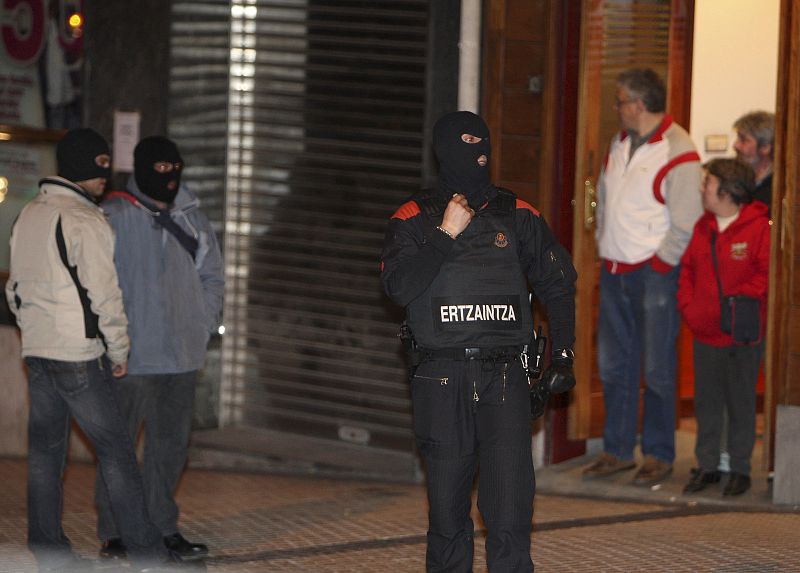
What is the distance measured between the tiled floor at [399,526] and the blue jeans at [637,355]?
0.96 feet

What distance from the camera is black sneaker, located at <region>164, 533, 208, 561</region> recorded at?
21.1 feet

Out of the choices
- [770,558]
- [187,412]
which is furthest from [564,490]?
[187,412]

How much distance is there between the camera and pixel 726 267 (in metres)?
7.60

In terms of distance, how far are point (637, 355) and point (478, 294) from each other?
3272 mm

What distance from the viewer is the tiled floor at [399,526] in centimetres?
629

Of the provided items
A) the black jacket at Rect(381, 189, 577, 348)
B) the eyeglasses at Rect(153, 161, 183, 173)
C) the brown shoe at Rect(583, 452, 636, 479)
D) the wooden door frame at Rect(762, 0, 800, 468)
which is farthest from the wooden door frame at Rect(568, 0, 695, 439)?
the black jacket at Rect(381, 189, 577, 348)

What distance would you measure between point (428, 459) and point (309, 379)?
4106 millimetres

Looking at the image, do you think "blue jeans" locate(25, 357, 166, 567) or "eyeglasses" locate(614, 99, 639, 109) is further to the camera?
"eyeglasses" locate(614, 99, 639, 109)

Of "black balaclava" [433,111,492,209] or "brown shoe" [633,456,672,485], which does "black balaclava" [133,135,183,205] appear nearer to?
"black balaclava" [433,111,492,209]

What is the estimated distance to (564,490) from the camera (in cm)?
793

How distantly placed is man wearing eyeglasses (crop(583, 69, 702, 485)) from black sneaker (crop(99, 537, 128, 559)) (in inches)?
118

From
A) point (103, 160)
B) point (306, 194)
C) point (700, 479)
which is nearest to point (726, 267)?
point (700, 479)

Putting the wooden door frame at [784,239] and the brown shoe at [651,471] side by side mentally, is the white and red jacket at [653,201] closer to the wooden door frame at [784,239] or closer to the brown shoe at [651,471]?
the wooden door frame at [784,239]

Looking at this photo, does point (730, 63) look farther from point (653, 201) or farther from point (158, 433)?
point (158, 433)
